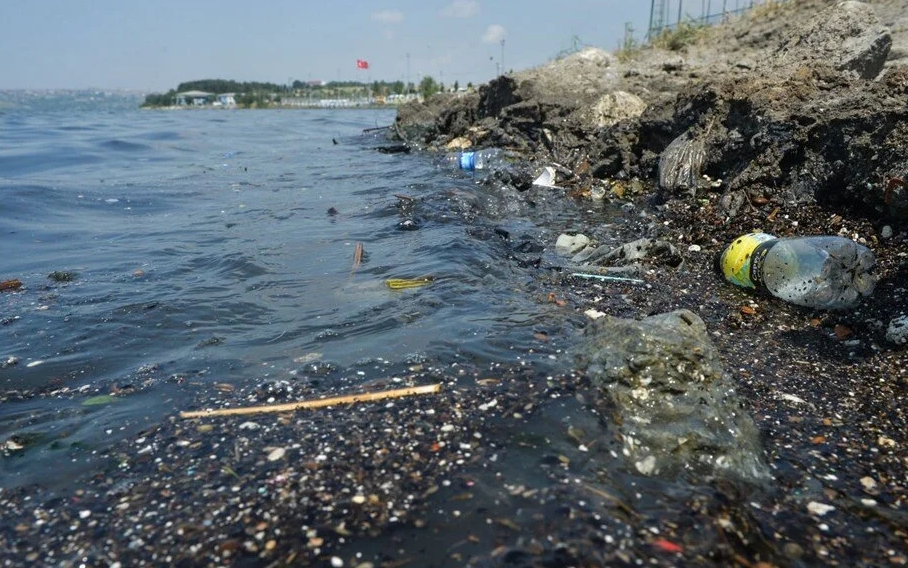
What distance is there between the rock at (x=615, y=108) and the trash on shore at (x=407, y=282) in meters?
7.66

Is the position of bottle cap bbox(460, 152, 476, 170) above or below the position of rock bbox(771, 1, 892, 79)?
below

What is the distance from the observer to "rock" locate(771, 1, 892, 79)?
8.88 meters

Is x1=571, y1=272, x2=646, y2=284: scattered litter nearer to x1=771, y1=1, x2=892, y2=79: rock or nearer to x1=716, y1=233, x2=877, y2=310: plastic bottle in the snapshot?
x1=716, y1=233, x2=877, y2=310: plastic bottle

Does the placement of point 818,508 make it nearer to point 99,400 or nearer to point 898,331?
point 898,331

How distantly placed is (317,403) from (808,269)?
4.02 meters

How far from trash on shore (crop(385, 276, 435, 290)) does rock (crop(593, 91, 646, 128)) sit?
7.66 metres

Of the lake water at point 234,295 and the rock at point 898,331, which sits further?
the rock at point 898,331

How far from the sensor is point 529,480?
2527 millimetres

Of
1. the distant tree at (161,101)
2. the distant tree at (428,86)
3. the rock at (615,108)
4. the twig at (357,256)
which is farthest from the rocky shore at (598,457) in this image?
the distant tree at (161,101)

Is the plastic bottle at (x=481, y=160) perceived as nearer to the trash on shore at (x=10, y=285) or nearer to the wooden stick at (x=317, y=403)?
the trash on shore at (x=10, y=285)

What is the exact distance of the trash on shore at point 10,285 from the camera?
18.7 ft

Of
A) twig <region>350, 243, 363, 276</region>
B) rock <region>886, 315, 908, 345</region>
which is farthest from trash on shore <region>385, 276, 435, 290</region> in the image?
rock <region>886, 315, 908, 345</region>

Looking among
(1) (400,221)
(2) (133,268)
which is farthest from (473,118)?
(2) (133,268)

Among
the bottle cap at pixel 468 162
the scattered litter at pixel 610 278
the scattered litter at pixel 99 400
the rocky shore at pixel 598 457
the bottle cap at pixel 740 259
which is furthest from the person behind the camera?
the bottle cap at pixel 468 162
